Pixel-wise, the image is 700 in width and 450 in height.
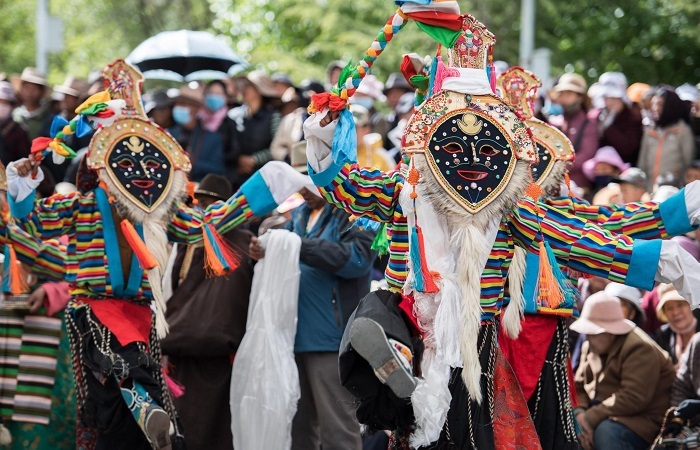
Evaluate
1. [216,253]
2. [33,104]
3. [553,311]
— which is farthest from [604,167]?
[33,104]

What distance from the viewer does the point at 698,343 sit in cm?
761

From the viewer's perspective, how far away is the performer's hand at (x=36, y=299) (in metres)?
8.33

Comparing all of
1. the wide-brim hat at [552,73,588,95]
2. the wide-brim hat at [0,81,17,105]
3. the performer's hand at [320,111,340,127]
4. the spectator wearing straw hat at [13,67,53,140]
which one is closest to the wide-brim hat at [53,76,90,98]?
the spectator wearing straw hat at [13,67,53,140]

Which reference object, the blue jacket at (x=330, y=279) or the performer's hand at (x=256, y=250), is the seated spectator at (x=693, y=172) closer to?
the blue jacket at (x=330, y=279)

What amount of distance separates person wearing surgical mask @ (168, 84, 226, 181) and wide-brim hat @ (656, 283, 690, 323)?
435 cm

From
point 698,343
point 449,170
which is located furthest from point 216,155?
point 449,170

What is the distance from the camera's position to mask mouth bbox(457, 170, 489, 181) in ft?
18.7

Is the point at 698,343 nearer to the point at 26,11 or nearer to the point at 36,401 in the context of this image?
the point at 36,401

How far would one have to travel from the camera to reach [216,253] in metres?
7.14

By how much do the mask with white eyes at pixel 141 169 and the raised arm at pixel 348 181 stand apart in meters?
1.64

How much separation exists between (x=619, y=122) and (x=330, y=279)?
4267 millimetres

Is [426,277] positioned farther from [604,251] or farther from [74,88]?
[74,88]

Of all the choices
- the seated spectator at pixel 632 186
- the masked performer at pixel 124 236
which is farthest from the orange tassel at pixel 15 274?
the seated spectator at pixel 632 186

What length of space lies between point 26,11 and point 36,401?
1994cm
